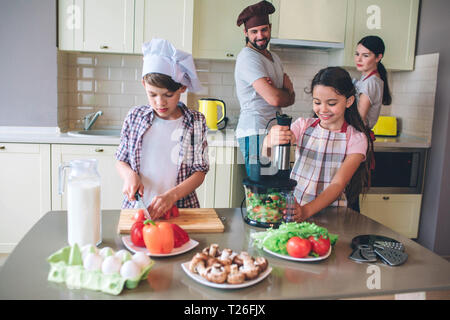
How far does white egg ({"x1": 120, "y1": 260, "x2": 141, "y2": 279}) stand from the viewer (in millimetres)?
1005

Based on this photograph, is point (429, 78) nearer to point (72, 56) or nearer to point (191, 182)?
point (191, 182)

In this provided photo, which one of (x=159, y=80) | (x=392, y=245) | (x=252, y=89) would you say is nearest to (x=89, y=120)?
(x=252, y=89)

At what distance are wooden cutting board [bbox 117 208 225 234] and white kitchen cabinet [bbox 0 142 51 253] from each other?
1.77 m

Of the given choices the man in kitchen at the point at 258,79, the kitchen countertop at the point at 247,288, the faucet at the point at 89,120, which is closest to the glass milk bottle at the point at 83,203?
the kitchen countertop at the point at 247,288

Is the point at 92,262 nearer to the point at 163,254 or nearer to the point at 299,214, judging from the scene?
the point at 163,254

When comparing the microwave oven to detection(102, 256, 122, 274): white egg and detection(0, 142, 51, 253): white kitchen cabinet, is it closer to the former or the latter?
detection(0, 142, 51, 253): white kitchen cabinet

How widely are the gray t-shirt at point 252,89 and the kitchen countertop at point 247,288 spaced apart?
4.42 feet

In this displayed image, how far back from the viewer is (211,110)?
3.54 metres

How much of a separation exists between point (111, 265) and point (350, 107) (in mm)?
1304

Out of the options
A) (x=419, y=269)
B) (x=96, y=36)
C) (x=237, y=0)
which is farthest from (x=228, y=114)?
(x=419, y=269)

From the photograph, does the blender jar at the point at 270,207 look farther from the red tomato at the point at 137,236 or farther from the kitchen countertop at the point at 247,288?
the red tomato at the point at 137,236

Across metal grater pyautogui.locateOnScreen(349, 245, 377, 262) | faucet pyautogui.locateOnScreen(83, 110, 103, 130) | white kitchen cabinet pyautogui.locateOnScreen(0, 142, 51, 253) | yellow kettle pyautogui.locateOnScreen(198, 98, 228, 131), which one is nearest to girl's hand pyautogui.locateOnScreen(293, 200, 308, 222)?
metal grater pyautogui.locateOnScreen(349, 245, 377, 262)

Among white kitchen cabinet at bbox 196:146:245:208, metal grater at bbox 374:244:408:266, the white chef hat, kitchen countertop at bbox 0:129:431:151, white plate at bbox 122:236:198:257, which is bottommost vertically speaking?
white kitchen cabinet at bbox 196:146:245:208

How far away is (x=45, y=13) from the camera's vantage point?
3135 mm
